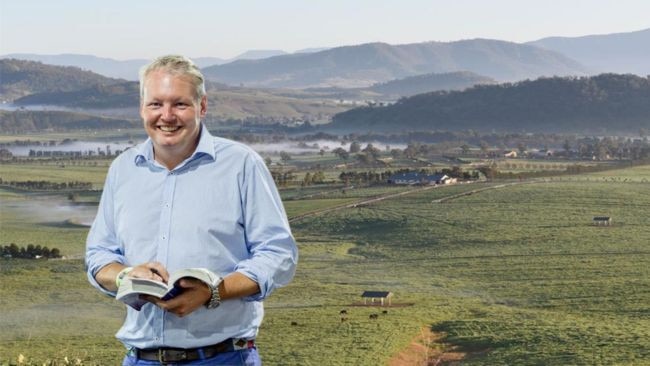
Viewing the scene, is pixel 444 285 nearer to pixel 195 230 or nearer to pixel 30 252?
pixel 30 252

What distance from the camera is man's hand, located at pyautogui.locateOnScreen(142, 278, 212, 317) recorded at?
4.41 meters

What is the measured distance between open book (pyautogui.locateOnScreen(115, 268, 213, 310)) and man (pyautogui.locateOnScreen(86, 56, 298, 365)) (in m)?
0.20

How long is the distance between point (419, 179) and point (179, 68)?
88607 mm

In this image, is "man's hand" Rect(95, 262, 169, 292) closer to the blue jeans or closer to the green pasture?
the blue jeans

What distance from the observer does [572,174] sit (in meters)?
92.6

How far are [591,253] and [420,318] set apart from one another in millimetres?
19876

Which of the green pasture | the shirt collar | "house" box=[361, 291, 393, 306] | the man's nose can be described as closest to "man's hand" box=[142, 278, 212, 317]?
the shirt collar

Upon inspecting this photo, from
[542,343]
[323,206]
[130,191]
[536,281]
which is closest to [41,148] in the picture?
[323,206]

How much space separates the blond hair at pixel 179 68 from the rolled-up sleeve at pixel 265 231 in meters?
0.43

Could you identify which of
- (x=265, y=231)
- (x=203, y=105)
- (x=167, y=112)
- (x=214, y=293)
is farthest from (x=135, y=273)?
(x=203, y=105)

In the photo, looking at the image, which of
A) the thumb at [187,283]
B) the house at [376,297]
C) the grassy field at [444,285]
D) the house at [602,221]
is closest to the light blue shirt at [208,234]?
the thumb at [187,283]

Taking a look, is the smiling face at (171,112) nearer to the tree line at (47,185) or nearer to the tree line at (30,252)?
the tree line at (30,252)

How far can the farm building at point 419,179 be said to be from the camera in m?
91.0

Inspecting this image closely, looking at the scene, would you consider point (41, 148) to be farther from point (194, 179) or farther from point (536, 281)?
point (194, 179)
